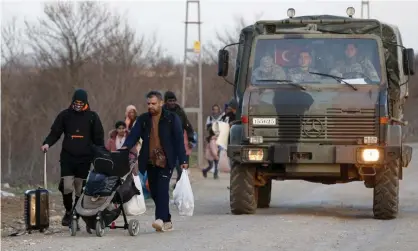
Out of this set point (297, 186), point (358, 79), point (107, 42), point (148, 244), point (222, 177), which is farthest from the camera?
point (107, 42)

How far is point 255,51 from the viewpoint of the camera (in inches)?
627

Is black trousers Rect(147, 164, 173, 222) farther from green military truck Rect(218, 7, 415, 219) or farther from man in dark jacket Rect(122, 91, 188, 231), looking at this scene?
green military truck Rect(218, 7, 415, 219)

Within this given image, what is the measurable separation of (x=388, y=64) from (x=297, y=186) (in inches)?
334

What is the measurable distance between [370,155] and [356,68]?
146cm

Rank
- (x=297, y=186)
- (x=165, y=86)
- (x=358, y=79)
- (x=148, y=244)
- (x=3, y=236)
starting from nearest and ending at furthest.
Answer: (x=148, y=244), (x=3, y=236), (x=358, y=79), (x=297, y=186), (x=165, y=86)

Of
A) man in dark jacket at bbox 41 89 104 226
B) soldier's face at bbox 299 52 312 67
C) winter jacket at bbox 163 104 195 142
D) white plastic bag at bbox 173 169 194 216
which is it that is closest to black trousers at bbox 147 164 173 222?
man in dark jacket at bbox 41 89 104 226

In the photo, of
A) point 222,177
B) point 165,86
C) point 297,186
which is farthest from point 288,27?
point 165,86

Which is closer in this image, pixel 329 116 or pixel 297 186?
pixel 329 116

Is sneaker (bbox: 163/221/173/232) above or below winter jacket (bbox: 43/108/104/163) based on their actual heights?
below

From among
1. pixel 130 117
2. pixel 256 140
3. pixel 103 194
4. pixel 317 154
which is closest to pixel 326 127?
pixel 317 154

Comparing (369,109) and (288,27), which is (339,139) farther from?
(288,27)

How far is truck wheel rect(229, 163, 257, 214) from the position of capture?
15672 mm

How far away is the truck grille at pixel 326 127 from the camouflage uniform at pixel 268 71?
81 cm

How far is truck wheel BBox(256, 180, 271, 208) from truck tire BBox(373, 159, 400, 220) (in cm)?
285
